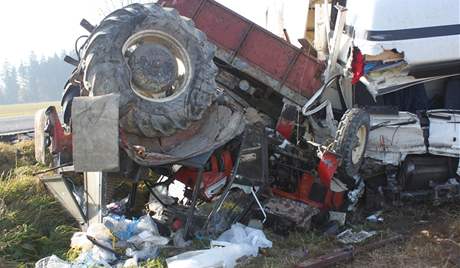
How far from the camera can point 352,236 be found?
4.77 metres

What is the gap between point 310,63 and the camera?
600 centimetres

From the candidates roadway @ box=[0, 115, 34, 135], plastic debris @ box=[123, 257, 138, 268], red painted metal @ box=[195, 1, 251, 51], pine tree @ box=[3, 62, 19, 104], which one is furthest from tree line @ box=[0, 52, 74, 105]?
plastic debris @ box=[123, 257, 138, 268]

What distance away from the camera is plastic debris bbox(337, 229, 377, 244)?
4625mm

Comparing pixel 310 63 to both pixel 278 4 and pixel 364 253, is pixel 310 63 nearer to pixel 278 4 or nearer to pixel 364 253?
pixel 278 4

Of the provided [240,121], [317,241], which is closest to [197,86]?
[240,121]

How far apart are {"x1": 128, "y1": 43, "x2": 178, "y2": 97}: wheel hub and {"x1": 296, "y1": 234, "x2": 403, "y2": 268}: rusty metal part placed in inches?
65.6

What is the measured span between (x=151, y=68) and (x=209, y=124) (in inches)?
28.9

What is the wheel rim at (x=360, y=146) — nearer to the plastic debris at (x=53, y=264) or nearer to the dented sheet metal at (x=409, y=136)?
the dented sheet metal at (x=409, y=136)

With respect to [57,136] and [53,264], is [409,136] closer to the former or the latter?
[57,136]

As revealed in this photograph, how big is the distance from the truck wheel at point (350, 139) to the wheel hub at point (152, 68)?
1.80m

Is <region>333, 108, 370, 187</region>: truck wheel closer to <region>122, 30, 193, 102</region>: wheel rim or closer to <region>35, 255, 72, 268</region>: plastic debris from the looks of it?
<region>122, 30, 193, 102</region>: wheel rim

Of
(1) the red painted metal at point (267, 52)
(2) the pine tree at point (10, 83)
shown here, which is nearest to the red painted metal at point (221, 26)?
(1) the red painted metal at point (267, 52)

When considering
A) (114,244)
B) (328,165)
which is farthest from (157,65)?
(328,165)

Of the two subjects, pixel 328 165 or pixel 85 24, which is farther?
pixel 85 24
